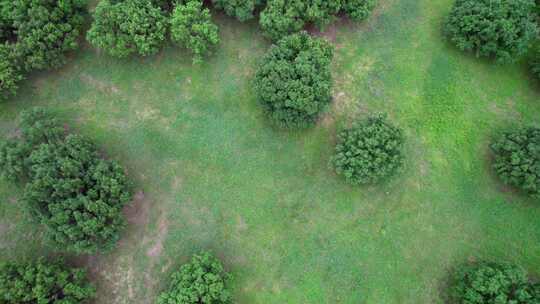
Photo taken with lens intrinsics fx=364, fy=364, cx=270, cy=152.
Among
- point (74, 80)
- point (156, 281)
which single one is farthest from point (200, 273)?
point (74, 80)

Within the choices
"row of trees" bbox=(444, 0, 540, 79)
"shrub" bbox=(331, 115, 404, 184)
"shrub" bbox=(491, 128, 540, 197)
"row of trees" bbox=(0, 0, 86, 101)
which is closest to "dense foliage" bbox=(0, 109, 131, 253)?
"row of trees" bbox=(0, 0, 86, 101)

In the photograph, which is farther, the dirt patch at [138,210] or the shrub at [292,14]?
the shrub at [292,14]

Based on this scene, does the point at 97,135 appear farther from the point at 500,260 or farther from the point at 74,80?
A: the point at 500,260

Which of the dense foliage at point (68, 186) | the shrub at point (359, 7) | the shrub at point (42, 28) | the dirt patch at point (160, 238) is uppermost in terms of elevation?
the shrub at point (359, 7)

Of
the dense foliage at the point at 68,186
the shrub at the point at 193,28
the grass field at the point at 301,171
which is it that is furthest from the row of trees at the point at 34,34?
the shrub at the point at 193,28

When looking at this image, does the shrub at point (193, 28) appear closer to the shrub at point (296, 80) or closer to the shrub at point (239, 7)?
the shrub at point (239, 7)

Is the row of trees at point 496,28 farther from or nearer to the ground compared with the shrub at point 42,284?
farther from the ground
